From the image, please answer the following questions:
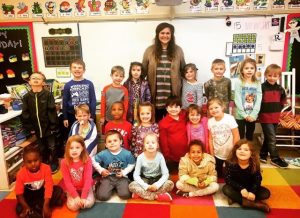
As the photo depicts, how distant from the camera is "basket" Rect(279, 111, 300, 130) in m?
2.99

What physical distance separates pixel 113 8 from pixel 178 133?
173cm

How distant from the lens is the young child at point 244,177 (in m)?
2.22

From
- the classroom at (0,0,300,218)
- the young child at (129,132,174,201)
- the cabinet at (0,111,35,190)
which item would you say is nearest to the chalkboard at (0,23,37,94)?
the classroom at (0,0,300,218)

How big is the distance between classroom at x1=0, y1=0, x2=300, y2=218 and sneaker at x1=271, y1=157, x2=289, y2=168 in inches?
0.4

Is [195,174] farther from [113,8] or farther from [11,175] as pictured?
[113,8]

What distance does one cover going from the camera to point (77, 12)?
345cm

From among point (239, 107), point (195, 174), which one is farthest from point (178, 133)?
point (239, 107)

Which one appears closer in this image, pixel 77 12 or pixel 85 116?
pixel 85 116

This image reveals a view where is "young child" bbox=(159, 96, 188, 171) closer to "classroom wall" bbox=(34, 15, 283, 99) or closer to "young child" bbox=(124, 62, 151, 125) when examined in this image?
"young child" bbox=(124, 62, 151, 125)

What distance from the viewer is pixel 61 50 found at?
3551mm

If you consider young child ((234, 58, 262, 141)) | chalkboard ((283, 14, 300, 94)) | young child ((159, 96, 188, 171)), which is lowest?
young child ((159, 96, 188, 171))

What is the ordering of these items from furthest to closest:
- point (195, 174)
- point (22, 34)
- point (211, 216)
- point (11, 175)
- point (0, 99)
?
point (22, 34) < point (0, 99) < point (11, 175) < point (195, 174) < point (211, 216)

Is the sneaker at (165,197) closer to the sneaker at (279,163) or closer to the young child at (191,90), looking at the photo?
the young child at (191,90)

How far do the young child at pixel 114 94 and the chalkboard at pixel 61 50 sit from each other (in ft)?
2.88
